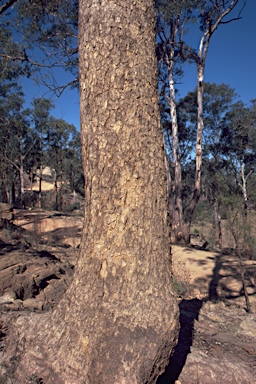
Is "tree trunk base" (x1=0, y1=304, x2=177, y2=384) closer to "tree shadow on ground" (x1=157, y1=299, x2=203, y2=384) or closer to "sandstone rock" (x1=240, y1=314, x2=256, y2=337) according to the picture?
"tree shadow on ground" (x1=157, y1=299, x2=203, y2=384)

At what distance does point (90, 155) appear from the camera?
76.2 inches

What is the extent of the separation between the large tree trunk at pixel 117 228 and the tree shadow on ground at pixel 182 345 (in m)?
0.37

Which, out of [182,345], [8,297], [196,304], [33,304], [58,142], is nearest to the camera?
[182,345]

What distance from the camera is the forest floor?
7.15ft

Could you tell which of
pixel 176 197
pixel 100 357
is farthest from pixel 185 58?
pixel 100 357

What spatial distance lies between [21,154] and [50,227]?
43.0 ft

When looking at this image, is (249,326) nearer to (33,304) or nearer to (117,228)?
(33,304)

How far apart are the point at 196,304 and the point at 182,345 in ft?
6.29

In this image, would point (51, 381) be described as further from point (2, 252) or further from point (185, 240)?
point (185, 240)

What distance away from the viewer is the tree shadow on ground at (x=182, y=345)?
6.88 feet

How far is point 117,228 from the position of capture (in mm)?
1841

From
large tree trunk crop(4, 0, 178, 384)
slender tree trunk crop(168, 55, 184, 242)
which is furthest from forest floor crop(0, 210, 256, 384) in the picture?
A: slender tree trunk crop(168, 55, 184, 242)

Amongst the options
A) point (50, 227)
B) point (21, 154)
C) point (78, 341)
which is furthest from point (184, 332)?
point (21, 154)

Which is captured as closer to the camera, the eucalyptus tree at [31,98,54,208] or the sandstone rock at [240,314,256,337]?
the sandstone rock at [240,314,256,337]
